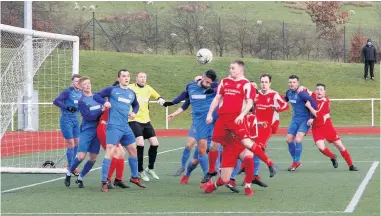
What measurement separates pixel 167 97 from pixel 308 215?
95.9 feet

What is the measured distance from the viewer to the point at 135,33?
52188 mm

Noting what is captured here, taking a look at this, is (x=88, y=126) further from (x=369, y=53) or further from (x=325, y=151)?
(x=369, y=53)

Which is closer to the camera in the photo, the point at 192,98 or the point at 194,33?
the point at 192,98

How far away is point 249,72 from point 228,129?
31.3 metres

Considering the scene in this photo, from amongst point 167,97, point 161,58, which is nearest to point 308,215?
point 167,97

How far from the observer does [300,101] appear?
1692 centimetres

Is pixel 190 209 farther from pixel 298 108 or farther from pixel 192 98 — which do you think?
pixel 298 108

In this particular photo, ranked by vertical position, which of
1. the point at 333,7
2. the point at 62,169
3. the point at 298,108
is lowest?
the point at 62,169

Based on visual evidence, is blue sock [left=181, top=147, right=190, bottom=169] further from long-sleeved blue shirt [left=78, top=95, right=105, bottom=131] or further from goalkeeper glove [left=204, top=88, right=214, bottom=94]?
long-sleeved blue shirt [left=78, top=95, right=105, bottom=131]

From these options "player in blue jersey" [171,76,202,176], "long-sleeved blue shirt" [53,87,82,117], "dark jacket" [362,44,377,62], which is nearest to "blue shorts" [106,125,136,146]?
"player in blue jersey" [171,76,202,176]

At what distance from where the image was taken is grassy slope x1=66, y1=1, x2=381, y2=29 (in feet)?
231

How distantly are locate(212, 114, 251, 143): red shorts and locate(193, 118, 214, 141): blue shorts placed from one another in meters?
1.20

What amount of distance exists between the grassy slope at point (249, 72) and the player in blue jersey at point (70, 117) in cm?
2060

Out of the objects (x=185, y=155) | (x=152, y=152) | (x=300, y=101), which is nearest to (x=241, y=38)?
(x=300, y=101)
